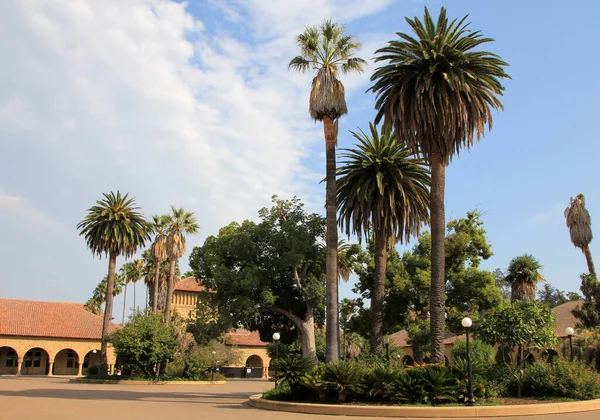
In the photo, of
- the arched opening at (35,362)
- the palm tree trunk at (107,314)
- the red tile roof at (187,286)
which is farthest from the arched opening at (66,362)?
the palm tree trunk at (107,314)

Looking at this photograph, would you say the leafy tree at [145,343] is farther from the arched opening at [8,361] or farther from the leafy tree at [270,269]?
the arched opening at [8,361]

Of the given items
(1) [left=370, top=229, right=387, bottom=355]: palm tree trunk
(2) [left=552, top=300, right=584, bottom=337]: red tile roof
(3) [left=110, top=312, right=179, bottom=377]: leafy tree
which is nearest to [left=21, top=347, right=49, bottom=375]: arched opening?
(3) [left=110, top=312, right=179, bottom=377]: leafy tree

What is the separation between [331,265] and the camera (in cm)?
2325

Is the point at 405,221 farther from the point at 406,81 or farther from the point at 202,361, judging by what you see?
the point at 202,361

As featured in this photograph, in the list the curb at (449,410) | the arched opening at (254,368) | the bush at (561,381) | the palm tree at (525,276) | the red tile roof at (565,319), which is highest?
the palm tree at (525,276)

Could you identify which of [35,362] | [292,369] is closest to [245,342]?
[35,362]

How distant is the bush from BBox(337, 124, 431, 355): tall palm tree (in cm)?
875

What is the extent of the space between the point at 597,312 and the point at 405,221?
64.3 feet

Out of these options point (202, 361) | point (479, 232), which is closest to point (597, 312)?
point (479, 232)

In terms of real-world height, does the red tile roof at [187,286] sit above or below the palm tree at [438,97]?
below

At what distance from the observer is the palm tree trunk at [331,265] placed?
22906mm

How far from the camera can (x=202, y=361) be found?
42750 millimetres

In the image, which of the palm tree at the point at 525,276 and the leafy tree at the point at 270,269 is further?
the palm tree at the point at 525,276

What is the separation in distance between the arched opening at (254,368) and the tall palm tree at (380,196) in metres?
42.2
